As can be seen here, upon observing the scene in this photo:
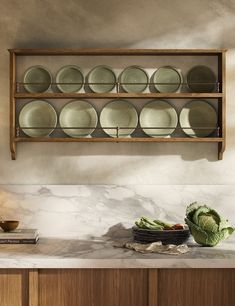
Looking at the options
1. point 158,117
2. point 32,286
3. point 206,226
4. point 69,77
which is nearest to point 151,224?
point 206,226

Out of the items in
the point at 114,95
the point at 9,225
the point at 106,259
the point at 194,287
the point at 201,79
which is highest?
the point at 201,79

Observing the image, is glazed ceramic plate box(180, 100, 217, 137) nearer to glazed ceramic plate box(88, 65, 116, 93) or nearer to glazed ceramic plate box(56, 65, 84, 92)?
glazed ceramic plate box(88, 65, 116, 93)

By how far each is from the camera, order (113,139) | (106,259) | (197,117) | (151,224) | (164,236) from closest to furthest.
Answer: (106,259) → (164,236) → (151,224) → (113,139) → (197,117)

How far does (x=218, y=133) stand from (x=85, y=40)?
40.7 inches

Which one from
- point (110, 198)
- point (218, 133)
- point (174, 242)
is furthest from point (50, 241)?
point (218, 133)

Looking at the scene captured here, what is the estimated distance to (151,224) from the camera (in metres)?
3.41

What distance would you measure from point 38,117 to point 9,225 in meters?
0.71

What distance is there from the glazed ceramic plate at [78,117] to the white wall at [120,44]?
11 centimetres

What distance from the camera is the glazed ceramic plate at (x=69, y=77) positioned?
365 centimetres

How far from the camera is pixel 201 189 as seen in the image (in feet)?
12.1

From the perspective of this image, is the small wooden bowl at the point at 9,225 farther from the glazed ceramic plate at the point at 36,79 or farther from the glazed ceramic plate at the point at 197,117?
the glazed ceramic plate at the point at 197,117

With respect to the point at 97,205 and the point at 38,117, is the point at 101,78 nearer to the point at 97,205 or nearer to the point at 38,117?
the point at 38,117

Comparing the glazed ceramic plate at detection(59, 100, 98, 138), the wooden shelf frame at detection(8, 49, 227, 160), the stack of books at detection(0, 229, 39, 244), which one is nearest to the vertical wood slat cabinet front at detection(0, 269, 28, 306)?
the stack of books at detection(0, 229, 39, 244)

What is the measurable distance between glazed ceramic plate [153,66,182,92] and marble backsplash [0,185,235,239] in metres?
0.63
